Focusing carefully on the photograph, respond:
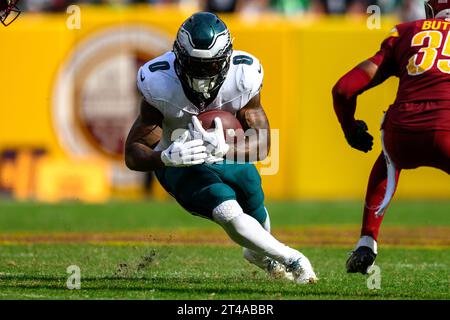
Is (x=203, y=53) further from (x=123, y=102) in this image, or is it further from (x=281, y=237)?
(x=123, y=102)

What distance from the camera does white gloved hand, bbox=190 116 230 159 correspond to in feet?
16.2

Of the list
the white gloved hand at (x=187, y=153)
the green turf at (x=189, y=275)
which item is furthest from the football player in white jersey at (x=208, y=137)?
the green turf at (x=189, y=275)

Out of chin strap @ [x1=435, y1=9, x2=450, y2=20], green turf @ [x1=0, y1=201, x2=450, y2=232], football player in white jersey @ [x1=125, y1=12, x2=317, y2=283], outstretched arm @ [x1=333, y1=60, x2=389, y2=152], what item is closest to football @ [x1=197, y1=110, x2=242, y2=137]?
football player in white jersey @ [x1=125, y1=12, x2=317, y2=283]

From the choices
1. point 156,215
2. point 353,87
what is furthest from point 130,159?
Result: point 156,215

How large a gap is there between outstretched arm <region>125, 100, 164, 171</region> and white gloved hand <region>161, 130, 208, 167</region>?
14 centimetres

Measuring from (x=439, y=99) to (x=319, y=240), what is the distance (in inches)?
143

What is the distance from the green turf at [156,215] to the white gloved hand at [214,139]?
171 inches

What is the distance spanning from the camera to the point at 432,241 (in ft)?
27.6

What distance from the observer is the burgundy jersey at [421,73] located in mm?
4977

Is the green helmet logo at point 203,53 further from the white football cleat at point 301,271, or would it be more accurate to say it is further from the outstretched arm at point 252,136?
the white football cleat at point 301,271

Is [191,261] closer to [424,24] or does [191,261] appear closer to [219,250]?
[219,250]

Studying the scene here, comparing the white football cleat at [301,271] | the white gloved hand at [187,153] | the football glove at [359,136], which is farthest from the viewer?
the football glove at [359,136]

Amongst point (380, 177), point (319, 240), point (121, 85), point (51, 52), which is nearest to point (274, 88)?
point (121, 85)

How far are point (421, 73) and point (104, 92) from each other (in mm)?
7617
